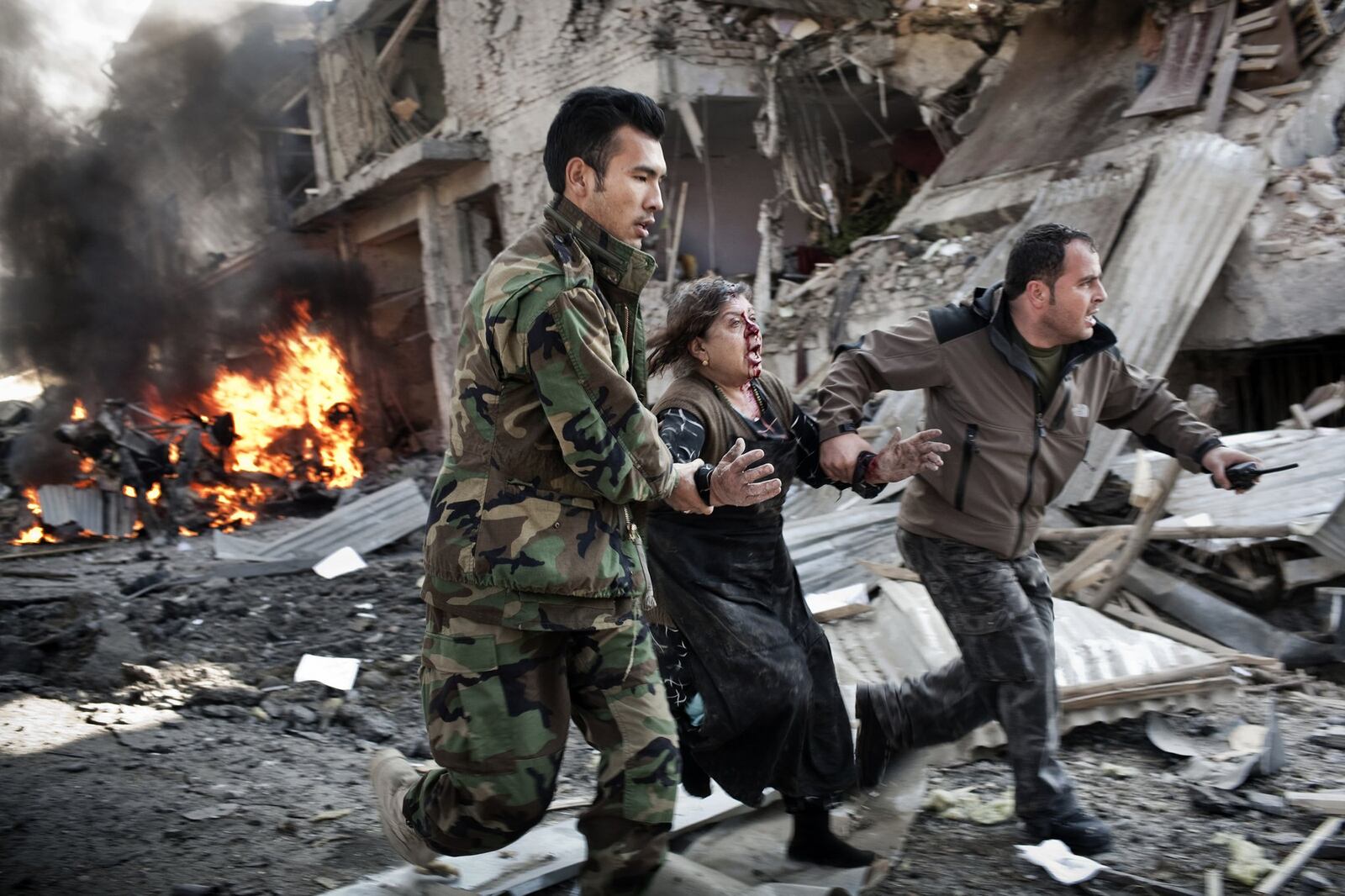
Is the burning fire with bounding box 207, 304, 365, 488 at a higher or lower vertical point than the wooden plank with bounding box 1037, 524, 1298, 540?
higher

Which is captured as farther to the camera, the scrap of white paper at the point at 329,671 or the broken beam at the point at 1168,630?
the scrap of white paper at the point at 329,671

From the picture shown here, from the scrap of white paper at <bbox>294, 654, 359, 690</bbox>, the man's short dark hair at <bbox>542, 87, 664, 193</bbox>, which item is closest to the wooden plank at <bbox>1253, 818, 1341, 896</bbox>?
the man's short dark hair at <bbox>542, 87, 664, 193</bbox>

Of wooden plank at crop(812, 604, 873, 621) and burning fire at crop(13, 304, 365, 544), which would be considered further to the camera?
burning fire at crop(13, 304, 365, 544)

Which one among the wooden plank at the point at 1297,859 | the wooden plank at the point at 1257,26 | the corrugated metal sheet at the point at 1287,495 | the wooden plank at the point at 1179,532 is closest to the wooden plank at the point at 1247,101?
the wooden plank at the point at 1257,26

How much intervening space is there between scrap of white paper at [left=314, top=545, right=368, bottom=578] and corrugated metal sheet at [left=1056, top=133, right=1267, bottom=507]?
553 cm

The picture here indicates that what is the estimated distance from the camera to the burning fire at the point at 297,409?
50.8 ft

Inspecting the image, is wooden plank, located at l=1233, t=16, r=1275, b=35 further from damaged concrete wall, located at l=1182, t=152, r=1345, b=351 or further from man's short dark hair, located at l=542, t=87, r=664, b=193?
man's short dark hair, located at l=542, t=87, r=664, b=193

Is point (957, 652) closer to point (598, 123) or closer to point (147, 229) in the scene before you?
point (598, 123)

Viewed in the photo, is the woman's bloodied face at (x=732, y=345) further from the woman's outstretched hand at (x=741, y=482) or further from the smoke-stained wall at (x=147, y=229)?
the smoke-stained wall at (x=147, y=229)

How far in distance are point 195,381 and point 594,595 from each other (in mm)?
16394

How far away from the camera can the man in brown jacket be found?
310cm

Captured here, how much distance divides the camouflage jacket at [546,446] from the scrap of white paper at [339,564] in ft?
19.7

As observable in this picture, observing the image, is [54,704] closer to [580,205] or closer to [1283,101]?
[580,205]

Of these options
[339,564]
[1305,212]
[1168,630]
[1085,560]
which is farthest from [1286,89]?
[339,564]
